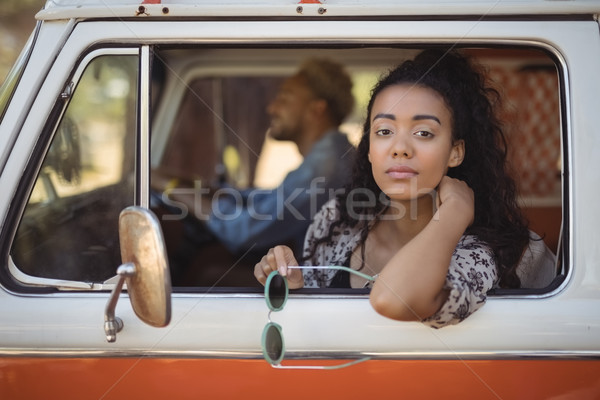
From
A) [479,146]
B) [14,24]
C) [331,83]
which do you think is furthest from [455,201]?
[14,24]

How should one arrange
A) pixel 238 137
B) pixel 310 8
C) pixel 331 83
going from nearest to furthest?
1. pixel 310 8
2. pixel 331 83
3. pixel 238 137

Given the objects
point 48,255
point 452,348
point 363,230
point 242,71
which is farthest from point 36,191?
point 242,71

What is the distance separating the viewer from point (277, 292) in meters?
1.50

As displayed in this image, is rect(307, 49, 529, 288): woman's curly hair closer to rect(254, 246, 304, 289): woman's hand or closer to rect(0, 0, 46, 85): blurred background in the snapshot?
rect(254, 246, 304, 289): woman's hand

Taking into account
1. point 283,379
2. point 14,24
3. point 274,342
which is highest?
point 14,24

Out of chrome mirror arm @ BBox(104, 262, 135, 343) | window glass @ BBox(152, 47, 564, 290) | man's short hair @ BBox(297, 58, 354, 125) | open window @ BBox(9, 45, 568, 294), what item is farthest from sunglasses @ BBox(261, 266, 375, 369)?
man's short hair @ BBox(297, 58, 354, 125)

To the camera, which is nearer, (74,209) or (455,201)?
Answer: (455,201)

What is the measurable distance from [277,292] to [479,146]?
0.79 metres

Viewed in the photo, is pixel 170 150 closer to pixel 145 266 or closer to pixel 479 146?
pixel 479 146

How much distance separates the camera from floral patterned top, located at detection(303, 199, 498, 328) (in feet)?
4.78

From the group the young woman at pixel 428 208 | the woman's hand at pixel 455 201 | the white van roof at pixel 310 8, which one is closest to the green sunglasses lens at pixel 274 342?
the young woman at pixel 428 208

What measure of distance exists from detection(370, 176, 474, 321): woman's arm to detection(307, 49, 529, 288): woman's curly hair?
0.30 m

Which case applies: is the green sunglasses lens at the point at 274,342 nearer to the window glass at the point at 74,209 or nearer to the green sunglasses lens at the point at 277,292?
the green sunglasses lens at the point at 277,292

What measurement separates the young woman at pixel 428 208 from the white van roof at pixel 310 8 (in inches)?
10.4
